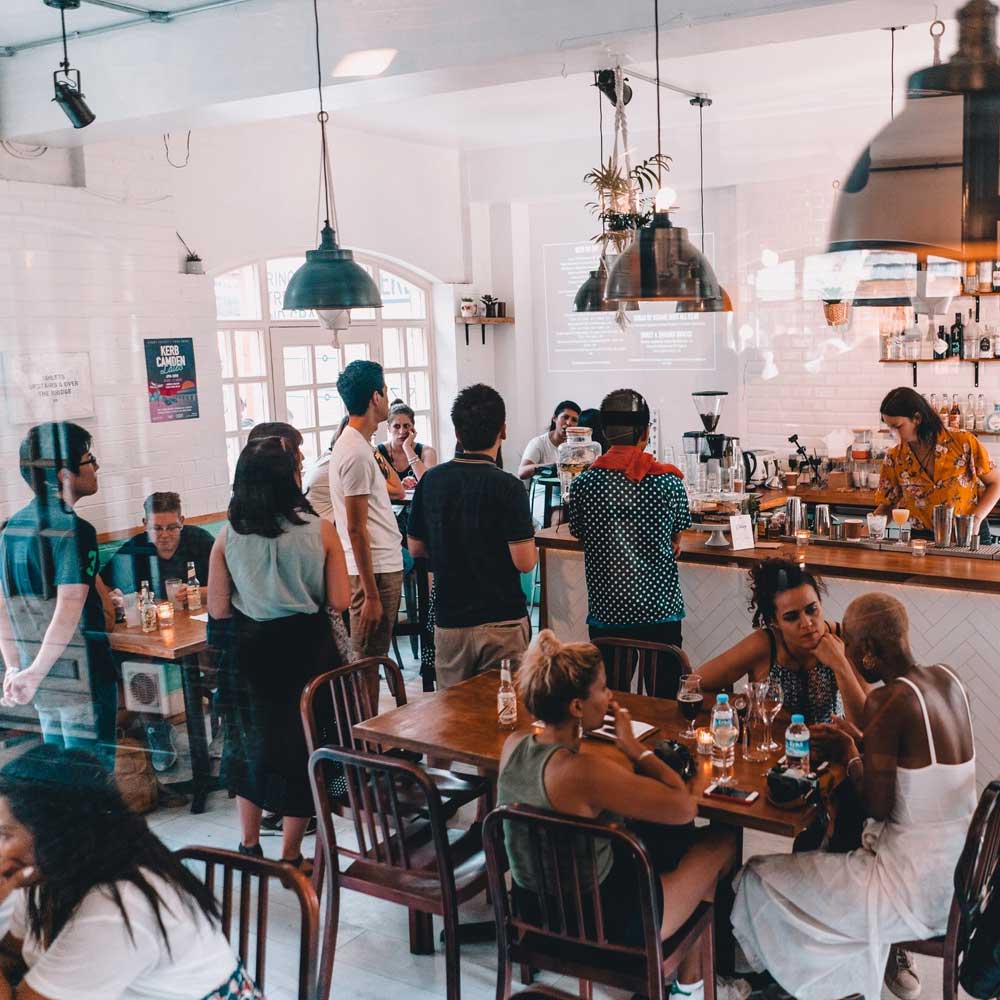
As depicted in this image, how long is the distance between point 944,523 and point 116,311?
4.39 meters

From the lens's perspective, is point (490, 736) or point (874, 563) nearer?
point (490, 736)

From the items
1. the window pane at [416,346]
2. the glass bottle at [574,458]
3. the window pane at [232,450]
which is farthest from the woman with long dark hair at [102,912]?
the window pane at [416,346]

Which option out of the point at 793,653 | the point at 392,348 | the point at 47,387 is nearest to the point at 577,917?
the point at 793,653

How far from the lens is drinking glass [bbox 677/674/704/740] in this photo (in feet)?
10.2

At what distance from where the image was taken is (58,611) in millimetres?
4168

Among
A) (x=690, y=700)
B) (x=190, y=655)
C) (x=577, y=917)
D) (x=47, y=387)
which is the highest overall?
(x=47, y=387)

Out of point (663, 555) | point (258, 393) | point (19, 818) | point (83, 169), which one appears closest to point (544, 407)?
point (258, 393)

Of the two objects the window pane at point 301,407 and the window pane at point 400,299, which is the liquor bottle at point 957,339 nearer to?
the window pane at point 400,299

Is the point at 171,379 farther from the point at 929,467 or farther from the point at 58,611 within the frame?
the point at 929,467

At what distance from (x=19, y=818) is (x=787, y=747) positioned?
188cm

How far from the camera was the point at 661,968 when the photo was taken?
2402 mm

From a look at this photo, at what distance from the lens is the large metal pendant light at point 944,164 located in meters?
1.17

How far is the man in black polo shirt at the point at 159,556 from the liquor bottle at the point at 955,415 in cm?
483

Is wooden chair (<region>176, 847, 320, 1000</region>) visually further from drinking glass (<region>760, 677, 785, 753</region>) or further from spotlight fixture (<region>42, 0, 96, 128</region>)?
spotlight fixture (<region>42, 0, 96, 128</region>)
